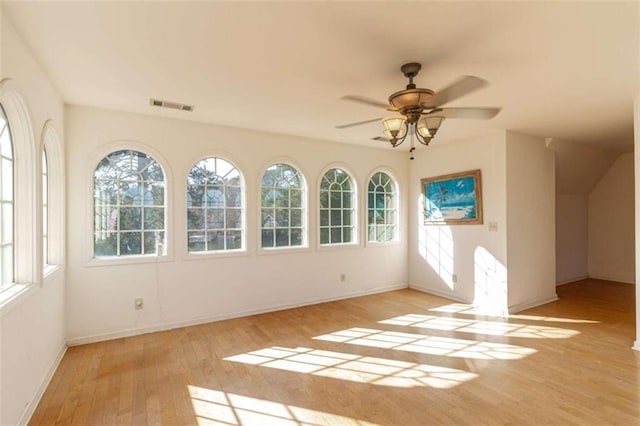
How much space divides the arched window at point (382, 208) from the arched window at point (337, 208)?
350mm

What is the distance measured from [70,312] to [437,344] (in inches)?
152

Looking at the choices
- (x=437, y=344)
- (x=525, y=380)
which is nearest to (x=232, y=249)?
(x=437, y=344)

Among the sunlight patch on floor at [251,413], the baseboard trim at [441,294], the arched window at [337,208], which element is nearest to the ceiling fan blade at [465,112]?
the sunlight patch on floor at [251,413]

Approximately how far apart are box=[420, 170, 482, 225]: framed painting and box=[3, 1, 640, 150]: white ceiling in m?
1.47

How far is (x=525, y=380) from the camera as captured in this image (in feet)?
8.55

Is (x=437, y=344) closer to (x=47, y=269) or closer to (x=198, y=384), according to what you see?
(x=198, y=384)

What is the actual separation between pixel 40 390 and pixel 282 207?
10.2 feet

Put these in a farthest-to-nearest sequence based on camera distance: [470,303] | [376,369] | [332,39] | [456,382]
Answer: [470,303] → [376,369] → [456,382] → [332,39]

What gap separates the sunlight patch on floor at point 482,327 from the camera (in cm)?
360

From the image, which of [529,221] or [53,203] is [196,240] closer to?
[53,203]

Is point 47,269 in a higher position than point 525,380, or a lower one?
higher

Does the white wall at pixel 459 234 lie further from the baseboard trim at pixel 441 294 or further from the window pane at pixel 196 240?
the window pane at pixel 196 240

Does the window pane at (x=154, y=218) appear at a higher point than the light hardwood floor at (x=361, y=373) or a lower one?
higher

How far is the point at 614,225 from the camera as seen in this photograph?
633cm
